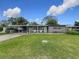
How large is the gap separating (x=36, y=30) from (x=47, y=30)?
383 cm

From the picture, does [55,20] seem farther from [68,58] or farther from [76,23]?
[68,58]

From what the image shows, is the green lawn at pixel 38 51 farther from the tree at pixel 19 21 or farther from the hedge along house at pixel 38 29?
the tree at pixel 19 21

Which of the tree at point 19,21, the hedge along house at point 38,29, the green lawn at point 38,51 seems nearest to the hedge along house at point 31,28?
the hedge along house at point 38,29

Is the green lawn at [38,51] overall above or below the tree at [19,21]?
below

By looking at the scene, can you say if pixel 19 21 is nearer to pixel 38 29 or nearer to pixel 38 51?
pixel 38 29

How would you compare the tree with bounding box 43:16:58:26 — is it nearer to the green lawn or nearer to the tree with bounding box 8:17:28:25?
the tree with bounding box 8:17:28:25

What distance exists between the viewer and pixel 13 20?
91.9 meters

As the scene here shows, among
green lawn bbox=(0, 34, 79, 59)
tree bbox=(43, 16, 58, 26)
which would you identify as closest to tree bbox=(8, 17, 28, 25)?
tree bbox=(43, 16, 58, 26)

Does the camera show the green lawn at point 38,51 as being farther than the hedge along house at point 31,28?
No

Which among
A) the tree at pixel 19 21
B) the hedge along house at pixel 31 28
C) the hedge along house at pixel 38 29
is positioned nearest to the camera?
the hedge along house at pixel 38 29

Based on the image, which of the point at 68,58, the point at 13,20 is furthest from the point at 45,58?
the point at 13,20

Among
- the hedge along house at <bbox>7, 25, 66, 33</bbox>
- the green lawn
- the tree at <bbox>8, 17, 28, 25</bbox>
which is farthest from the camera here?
the tree at <bbox>8, 17, 28, 25</bbox>

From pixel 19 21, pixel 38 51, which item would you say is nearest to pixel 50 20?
pixel 19 21

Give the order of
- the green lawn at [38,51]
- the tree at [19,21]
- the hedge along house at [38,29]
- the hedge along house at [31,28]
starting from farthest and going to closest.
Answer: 1. the tree at [19,21]
2. the hedge along house at [31,28]
3. the hedge along house at [38,29]
4. the green lawn at [38,51]
